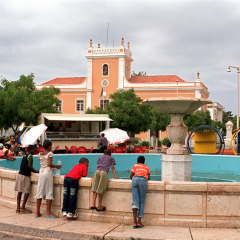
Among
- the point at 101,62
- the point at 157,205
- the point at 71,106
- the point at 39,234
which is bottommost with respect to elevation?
the point at 39,234

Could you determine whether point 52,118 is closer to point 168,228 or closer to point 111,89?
point 168,228

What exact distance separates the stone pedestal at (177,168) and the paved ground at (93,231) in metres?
3.41

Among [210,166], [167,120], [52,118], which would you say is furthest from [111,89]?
[210,166]

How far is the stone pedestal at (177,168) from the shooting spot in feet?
33.3

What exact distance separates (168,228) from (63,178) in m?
2.30

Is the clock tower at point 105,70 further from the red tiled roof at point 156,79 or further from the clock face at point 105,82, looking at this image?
the red tiled roof at point 156,79

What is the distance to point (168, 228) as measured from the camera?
6.79 m

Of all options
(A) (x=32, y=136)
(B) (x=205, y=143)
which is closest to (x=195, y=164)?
(B) (x=205, y=143)

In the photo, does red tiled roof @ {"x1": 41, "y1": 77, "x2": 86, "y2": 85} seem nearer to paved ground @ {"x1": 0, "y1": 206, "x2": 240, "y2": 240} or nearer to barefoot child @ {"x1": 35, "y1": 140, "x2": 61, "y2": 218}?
barefoot child @ {"x1": 35, "y1": 140, "x2": 61, "y2": 218}

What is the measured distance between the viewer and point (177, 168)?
33.3 feet

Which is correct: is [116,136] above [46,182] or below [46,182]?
above

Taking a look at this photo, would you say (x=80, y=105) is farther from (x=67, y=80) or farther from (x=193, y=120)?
(x=193, y=120)

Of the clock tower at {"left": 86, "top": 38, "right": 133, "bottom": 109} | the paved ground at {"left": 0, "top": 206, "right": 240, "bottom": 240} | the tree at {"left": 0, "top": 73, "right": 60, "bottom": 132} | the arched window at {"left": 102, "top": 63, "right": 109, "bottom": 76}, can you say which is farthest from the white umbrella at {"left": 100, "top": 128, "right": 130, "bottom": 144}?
the arched window at {"left": 102, "top": 63, "right": 109, "bottom": 76}

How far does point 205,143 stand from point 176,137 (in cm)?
1441
